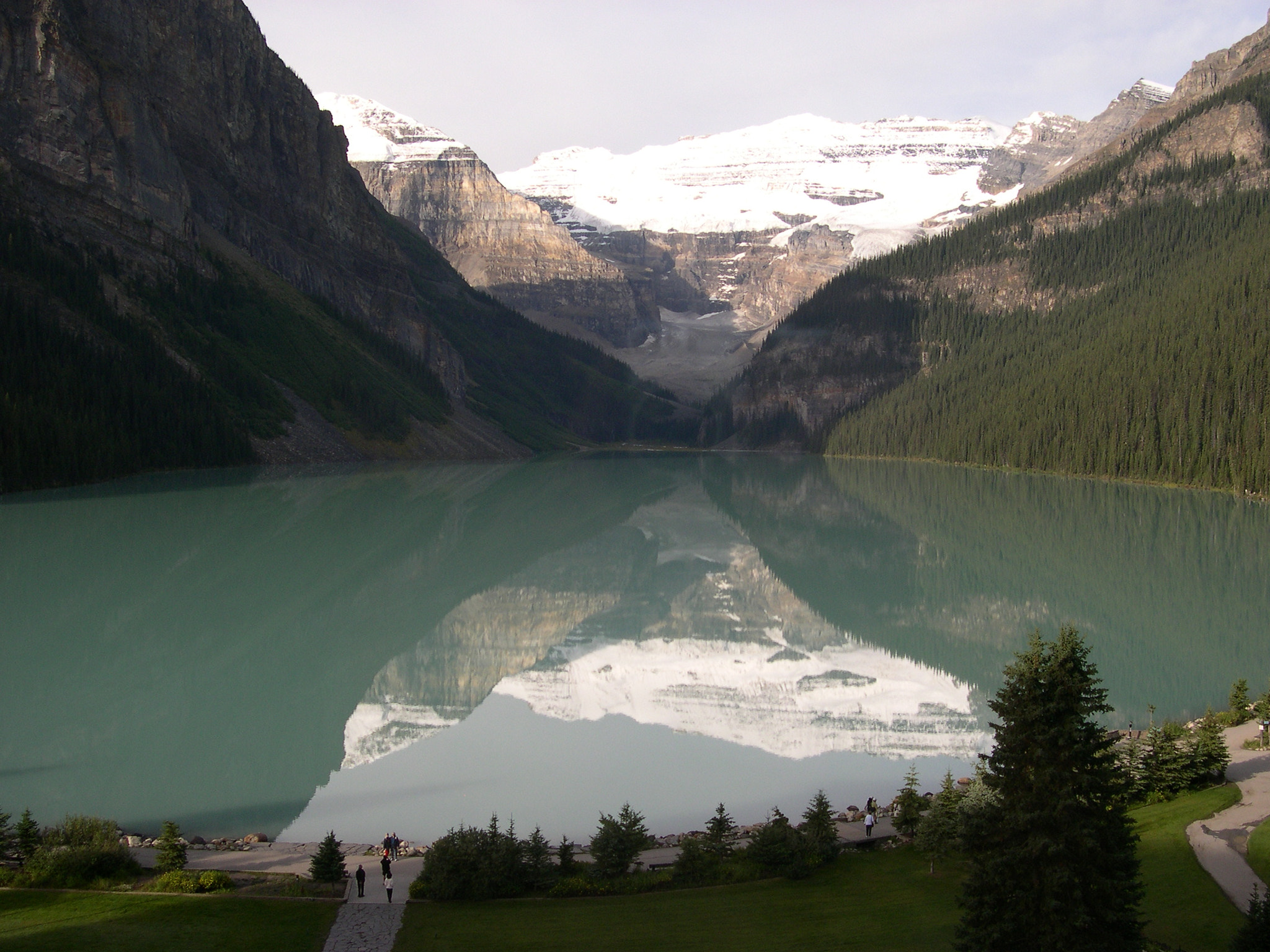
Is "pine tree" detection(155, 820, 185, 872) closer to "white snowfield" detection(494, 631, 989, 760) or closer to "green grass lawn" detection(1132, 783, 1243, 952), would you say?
"white snowfield" detection(494, 631, 989, 760)

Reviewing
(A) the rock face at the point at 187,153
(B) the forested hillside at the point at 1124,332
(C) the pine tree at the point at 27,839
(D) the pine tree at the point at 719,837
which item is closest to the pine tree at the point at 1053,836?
(D) the pine tree at the point at 719,837

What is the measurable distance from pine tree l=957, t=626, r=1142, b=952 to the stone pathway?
26.6 feet

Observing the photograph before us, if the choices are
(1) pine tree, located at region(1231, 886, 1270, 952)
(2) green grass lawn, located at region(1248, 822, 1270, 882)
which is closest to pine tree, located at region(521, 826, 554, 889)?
(1) pine tree, located at region(1231, 886, 1270, 952)

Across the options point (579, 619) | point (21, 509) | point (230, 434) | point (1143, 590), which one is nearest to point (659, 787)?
point (579, 619)

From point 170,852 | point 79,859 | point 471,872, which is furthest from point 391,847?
point 79,859

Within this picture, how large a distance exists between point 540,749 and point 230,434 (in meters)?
87.6

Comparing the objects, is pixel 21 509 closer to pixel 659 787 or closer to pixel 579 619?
pixel 579 619

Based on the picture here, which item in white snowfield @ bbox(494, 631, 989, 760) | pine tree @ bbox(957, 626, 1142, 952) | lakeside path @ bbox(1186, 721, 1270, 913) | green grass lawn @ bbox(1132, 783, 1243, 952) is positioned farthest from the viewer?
white snowfield @ bbox(494, 631, 989, 760)

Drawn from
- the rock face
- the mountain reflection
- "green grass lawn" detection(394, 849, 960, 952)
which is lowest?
"green grass lawn" detection(394, 849, 960, 952)

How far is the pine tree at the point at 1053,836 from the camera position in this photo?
12.5 m

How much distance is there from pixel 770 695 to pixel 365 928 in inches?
679

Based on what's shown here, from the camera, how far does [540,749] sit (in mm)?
26078

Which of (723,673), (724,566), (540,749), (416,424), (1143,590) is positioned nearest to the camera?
(540,749)

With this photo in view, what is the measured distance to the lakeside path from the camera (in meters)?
15.9
